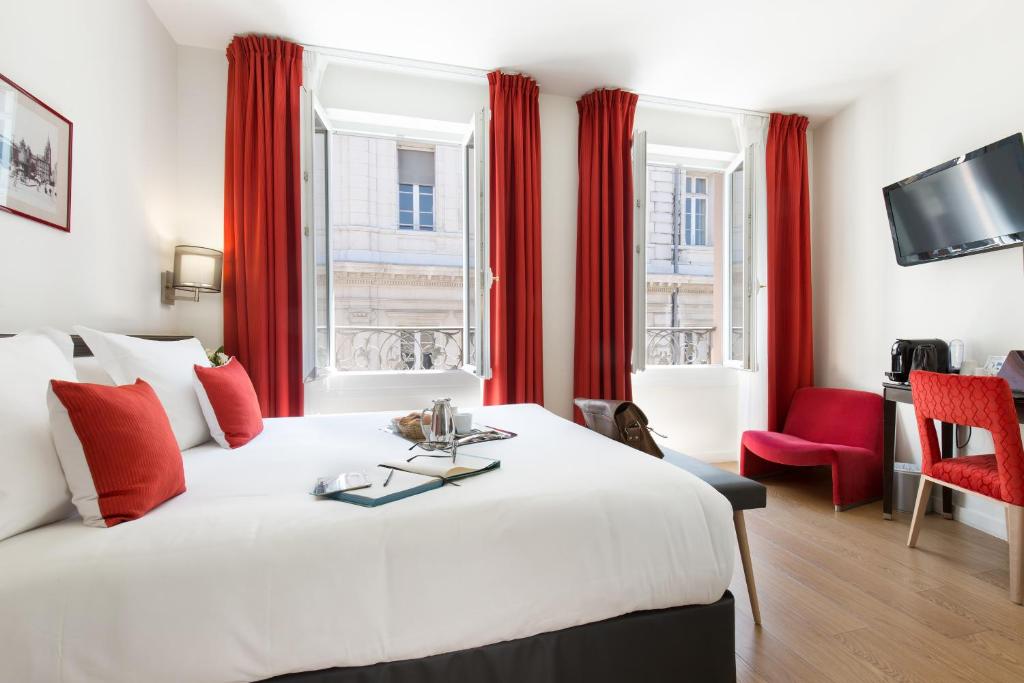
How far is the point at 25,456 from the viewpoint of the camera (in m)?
1.08

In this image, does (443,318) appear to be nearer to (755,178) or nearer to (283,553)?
(755,178)

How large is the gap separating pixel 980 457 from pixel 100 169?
4448mm

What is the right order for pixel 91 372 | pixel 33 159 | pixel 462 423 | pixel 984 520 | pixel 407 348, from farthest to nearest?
pixel 407 348 < pixel 984 520 < pixel 462 423 < pixel 33 159 < pixel 91 372

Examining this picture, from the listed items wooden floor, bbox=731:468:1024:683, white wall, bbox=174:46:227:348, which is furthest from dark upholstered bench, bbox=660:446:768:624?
white wall, bbox=174:46:227:348

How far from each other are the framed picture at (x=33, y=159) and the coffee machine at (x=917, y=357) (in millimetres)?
4335

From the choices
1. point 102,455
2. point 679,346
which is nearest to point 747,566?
point 102,455

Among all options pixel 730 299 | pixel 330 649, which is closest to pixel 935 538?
pixel 730 299

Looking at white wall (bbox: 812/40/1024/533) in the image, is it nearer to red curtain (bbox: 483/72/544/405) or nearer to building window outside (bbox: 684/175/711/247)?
red curtain (bbox: 483/72/544/405)

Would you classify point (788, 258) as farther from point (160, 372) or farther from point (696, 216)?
point (696, 216)

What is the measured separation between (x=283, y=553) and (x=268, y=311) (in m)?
2.36

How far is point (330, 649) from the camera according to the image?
1041 mm

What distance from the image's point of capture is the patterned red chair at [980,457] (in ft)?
6.56

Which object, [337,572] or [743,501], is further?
[743,501]

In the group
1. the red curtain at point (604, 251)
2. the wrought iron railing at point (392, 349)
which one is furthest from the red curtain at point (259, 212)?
the wrought iron railing at point (392, 349)
